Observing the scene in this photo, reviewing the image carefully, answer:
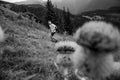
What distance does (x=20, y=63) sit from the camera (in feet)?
11.2

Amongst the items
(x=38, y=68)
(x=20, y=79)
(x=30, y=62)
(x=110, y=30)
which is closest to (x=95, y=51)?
(x=110, y=30)

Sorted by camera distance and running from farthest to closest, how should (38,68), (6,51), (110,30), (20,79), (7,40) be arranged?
1. (7,40)
2. (6,51)
3. (38,68)
4. (20,79)
5. (110,30)

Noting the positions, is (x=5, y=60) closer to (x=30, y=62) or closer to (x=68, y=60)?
(x=30, y=62)

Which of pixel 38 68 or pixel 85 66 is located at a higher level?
pixel 85 66

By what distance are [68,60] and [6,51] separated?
2960 millimetres

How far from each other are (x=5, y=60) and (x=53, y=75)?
4.46ft

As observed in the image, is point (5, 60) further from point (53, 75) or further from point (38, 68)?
point (53, 75)

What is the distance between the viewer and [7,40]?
5.26 metres

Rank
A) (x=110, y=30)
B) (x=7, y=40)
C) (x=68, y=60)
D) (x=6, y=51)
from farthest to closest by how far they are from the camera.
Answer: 1. (x=7, y=40)
2. (x=6, y=51)
3. (x=68, y=60)
4. (x=110, y=30)

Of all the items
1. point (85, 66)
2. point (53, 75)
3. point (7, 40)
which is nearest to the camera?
point (85, 66)

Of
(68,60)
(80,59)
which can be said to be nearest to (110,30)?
(80,59)

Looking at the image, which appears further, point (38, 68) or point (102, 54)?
point (38, 68)

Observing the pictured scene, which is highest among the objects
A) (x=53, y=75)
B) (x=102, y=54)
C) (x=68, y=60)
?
(x=102, y=54)

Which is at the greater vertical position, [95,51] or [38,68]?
[95,51]
